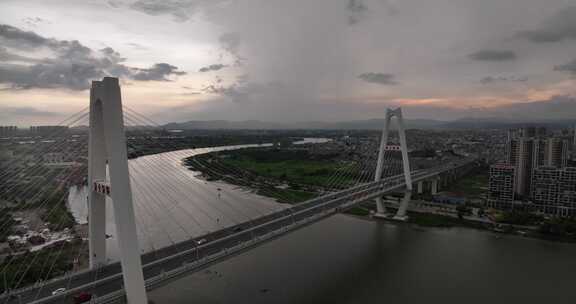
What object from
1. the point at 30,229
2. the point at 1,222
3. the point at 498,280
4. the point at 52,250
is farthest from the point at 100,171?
the point at 498,280

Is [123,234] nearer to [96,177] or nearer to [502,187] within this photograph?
[96,177]

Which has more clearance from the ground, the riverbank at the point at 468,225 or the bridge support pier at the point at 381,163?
the bridge support pier at the point at 381,163

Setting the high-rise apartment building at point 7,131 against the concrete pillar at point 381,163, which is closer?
the high-rise apartment building at point 7,131

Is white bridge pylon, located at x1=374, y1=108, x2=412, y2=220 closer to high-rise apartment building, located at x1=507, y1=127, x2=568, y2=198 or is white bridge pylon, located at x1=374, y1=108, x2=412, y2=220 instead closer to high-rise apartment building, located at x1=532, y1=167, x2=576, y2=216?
high-rise apartment building, located at x1=532, y1=167, x2=576, y2=216

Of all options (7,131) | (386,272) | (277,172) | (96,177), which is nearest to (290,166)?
(277,172)

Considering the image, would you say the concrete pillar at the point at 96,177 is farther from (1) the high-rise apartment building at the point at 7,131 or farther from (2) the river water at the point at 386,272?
(1) the high-rise apartment building at the point at 7,131

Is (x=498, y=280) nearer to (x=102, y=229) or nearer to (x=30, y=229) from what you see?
(x=102, y=229)

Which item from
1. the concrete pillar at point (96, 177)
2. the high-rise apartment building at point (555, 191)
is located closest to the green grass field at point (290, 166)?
the high-rise apartment building at point (555, 191)

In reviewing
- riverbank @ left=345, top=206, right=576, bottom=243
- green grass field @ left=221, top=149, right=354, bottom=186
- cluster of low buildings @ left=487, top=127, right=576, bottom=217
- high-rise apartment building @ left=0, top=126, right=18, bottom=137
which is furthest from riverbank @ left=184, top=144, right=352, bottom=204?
high-rise apartment building @ left=0, top=126, right=18, bottom=137
